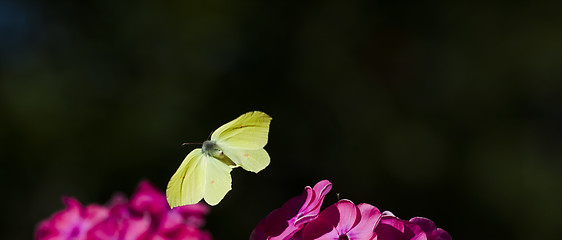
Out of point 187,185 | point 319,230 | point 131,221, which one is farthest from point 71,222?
point 319,230

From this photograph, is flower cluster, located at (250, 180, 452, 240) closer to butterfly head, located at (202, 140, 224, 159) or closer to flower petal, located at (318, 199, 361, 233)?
flower petal, located at (318, 199, 361, 233)

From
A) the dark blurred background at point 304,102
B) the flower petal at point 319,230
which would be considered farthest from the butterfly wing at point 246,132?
the dark blurred background at point 304,102

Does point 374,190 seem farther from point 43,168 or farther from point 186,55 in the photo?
point 43,168

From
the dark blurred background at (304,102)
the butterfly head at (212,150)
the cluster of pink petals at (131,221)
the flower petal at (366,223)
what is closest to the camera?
the flower petal at (366,223)

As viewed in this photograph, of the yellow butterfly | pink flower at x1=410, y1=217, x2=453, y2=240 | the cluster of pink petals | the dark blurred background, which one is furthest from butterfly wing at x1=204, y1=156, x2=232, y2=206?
the dark blurred background

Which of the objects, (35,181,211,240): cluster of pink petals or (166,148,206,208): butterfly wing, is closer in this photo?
(166,148,206,208): butterfly wing

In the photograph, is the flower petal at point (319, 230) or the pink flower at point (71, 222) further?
the pink flower at point (71, 222)

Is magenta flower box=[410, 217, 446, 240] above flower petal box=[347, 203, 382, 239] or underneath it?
underneath

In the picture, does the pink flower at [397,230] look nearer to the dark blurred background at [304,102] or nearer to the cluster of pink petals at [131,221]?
→ the cluster of pink petals at [131,221]
